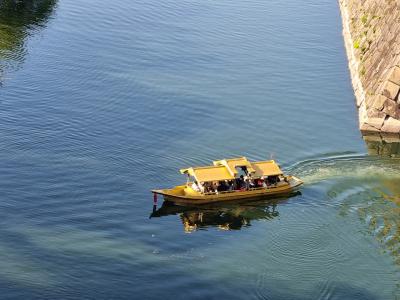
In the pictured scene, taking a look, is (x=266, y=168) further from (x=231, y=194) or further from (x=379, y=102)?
(x=379, y=102)

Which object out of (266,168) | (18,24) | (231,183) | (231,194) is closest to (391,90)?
(266,168)

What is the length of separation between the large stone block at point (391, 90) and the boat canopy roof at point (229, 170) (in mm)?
16705

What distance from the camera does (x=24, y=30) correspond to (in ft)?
297

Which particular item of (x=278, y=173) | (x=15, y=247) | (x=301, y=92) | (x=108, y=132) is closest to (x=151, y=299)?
(x=15, y=247)

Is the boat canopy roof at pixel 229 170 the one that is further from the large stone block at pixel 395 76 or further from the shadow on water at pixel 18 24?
the shadow on water at pixel 18 24

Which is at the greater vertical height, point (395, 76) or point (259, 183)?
point (395, 76)

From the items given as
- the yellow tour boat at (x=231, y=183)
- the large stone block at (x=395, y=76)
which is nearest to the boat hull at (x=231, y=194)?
the yellow tour boat at (x=231, y=183)

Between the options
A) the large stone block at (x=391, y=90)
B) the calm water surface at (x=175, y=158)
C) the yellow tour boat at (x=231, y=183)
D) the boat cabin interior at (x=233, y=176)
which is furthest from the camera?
the large stone block at (x=391, y=90)

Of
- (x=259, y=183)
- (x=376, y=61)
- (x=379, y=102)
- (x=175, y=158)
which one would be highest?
(x=376, y=61)

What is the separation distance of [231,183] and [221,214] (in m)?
3.07

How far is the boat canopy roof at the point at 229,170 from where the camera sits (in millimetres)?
56094

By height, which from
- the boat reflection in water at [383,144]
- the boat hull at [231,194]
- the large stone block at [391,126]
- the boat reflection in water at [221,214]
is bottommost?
the boat reflection in water at [221,214]

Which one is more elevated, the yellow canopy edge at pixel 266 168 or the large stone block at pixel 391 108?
the large stone block at pixel 391 108

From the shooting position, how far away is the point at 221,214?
55.0m
